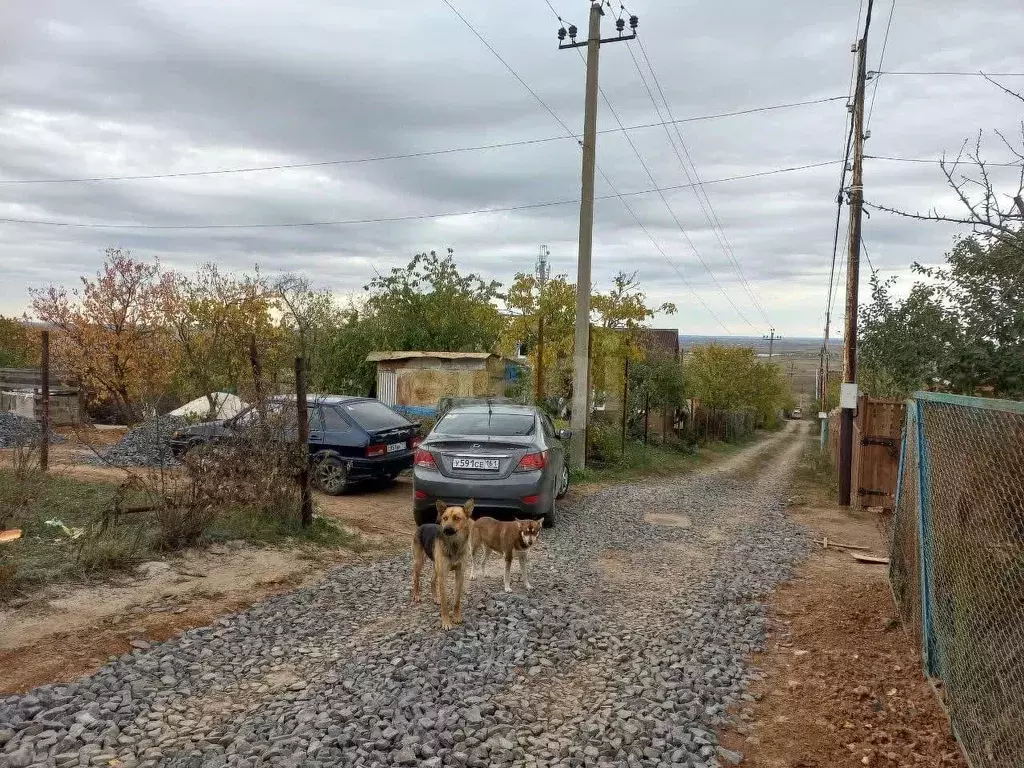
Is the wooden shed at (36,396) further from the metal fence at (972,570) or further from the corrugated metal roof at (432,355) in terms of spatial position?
the metal fence at (972,570)

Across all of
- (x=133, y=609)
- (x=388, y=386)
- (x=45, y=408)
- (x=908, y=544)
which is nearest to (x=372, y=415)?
(x=45, y=408)

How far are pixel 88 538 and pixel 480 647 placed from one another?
12.7 ft

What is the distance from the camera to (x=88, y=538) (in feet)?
20.4

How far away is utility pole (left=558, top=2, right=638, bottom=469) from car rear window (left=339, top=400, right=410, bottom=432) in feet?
12.5

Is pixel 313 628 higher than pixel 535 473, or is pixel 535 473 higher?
pixel 535 473

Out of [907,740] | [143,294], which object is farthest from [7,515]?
[143,294]

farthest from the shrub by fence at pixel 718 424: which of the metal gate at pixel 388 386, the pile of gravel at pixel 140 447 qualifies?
the pile of gravel at pixel 140 447

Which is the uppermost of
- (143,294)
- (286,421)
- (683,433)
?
(143,294)

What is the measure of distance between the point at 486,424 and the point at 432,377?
11.4 m

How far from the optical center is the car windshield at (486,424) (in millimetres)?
8859

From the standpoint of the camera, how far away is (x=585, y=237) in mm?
14047

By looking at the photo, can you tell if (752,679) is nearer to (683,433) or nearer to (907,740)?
(907,740)

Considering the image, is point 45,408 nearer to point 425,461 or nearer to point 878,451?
point 425,461

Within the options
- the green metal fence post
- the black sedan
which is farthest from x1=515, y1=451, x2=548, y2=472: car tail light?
the green metal fence post
